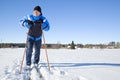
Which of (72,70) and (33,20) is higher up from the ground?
(33,20)

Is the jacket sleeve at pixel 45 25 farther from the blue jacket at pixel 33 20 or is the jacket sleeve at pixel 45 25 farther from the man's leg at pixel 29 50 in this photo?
the man's leg at pixel 29 50

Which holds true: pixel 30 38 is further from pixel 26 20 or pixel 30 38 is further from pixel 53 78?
pixel 53 78

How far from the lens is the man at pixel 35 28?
679cm

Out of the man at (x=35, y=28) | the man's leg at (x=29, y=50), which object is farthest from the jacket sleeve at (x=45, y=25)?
the man's leg at (x=29, y=50)

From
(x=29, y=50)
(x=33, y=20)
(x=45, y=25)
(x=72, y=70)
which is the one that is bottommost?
(x=72, y=70)

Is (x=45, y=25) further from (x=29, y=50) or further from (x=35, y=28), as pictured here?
(x=29, y=50)

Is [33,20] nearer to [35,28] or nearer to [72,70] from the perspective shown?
[35,28]

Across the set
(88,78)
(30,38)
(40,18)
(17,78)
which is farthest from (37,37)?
(88,78)

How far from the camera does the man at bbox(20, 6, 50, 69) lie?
6.79 meters

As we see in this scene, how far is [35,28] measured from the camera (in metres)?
6.85

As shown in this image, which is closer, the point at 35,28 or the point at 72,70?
the point at 72,70

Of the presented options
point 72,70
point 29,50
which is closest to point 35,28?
point 29,50

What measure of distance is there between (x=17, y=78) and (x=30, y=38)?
261 centimetres

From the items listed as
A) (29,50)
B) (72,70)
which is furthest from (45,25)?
(72,70)
